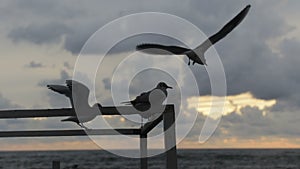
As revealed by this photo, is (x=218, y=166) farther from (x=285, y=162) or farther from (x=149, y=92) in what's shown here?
(x=149, y=92)

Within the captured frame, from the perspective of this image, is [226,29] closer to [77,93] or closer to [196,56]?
[196,56]

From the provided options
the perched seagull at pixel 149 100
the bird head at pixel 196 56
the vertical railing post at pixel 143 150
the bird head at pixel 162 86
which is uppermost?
the bird head at pixel 196 56

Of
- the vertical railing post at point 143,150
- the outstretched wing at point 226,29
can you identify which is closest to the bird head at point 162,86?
the outstretched wing at point 226,29

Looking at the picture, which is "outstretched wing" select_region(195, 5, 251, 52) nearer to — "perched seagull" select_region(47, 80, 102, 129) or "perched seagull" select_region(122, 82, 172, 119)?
"perched seagull" select_region(122, 82, 172, 119)

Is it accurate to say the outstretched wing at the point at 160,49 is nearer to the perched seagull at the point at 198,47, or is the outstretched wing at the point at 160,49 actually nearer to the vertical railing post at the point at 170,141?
the perched seagull at the point at 198,47

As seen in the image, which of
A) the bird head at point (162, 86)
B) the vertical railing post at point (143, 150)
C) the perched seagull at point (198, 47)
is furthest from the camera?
the vertical railing post at point (143, 150)

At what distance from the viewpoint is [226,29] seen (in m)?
7.77

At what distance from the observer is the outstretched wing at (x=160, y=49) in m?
7.46

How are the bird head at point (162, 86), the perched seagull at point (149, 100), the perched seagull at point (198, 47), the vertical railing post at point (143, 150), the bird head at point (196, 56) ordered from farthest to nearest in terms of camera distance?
the vertical railing post at point (143, 150) → the bird head at point (196, 56) → the bird head at point (162, 86) → the perched seagull at point (198, 47) → the perched seagull at point (149, 100)

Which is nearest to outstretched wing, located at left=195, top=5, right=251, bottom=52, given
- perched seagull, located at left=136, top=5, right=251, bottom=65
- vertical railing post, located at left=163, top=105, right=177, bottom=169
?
perched seagull, located at left=136, top=5, right=251, bottom=65

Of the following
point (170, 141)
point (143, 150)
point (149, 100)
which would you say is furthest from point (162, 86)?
point (170, 141)

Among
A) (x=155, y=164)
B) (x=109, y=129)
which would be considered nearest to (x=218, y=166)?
(x=155, y=164)

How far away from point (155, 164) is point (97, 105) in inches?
1947

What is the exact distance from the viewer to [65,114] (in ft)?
20.4
